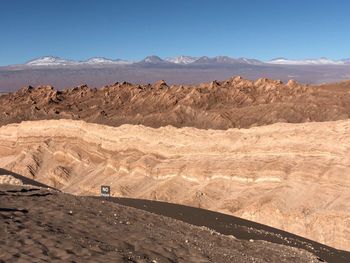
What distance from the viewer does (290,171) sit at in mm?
25047

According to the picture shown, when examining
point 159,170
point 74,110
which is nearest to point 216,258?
point 159,170

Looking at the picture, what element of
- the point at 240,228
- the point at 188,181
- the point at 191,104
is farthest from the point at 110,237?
the point at 191,104

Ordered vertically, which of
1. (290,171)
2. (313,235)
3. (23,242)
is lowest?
(313,235)

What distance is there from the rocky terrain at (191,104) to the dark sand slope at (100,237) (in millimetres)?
30353

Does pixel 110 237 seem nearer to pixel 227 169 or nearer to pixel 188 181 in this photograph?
pixel 227 169

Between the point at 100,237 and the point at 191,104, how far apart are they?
148 ft

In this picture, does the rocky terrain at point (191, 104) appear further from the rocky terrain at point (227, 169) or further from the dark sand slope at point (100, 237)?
the dark sand slope at point (100, 237)

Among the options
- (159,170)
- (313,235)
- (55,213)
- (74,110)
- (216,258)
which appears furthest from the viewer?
(74,110)

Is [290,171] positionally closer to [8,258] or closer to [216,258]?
[216,258]

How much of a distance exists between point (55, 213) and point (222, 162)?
15.7m

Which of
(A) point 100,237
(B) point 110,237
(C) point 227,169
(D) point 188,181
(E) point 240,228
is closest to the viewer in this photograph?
(A) point 100,237

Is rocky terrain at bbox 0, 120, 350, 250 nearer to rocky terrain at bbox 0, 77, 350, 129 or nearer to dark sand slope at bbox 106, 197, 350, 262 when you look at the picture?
dark sand slope at bbox 106, 197, 350, 262

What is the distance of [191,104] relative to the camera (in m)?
56.9

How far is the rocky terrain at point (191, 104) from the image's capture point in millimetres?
48219
